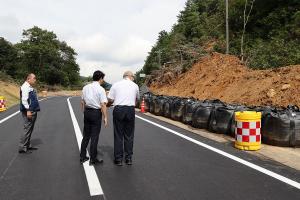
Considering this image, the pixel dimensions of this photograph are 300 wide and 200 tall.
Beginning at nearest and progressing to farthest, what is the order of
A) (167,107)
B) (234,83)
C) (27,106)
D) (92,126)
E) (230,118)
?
1. (92,126)
2. (27,106)
3. (230,118)
4. (167,107)
5. (234,83)

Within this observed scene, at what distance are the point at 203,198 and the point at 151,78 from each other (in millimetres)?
40165

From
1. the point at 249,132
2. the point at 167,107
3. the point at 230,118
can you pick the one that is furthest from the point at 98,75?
the point at 167,107

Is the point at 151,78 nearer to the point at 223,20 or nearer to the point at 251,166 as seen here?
the point at 223,20

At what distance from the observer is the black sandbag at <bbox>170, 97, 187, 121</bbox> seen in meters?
15.5

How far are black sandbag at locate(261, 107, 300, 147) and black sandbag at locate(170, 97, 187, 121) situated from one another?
609cm

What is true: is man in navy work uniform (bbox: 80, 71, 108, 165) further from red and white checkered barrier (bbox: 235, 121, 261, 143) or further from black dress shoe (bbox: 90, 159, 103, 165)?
red and white checkered barrier (bbox: 235, 121, 261, 143)

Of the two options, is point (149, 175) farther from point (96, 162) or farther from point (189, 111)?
point (189, 111)

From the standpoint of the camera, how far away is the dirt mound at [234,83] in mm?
18016

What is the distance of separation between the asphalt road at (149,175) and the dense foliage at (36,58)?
244 feet

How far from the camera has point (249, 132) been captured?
29.2 ft

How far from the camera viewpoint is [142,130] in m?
12.8

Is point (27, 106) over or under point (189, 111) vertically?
over

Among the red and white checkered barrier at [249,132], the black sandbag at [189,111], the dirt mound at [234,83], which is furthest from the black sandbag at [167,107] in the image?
the red and white checkered barrier at [249,132]

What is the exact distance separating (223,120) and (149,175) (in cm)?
530
